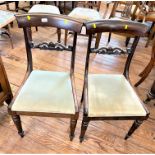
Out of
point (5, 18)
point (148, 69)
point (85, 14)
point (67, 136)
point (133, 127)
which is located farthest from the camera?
point (85, 14)

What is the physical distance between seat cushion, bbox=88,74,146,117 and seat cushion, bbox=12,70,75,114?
150 millimetres

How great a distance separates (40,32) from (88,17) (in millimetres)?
933

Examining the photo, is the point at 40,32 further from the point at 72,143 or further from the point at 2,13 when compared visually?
the point at 72,143

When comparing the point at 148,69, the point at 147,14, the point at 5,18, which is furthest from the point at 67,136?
the point at 147,14

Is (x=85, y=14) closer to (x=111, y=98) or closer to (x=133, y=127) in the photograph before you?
(x=111, y=98)

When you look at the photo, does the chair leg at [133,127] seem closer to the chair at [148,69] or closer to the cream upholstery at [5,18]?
the chair at [148,69]

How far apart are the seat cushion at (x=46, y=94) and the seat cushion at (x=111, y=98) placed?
150 millimetres

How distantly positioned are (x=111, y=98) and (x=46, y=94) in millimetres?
440

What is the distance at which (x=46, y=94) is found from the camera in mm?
1195

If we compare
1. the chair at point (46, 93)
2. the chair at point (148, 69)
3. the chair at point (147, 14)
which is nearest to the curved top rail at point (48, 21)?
the chair at point (46, 93)

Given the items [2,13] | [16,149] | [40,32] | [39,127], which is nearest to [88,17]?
[40,32]

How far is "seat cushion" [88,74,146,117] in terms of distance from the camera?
1.13m

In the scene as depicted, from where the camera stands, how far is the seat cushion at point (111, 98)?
1.13 meters

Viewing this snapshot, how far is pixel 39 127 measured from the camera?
1499mm
